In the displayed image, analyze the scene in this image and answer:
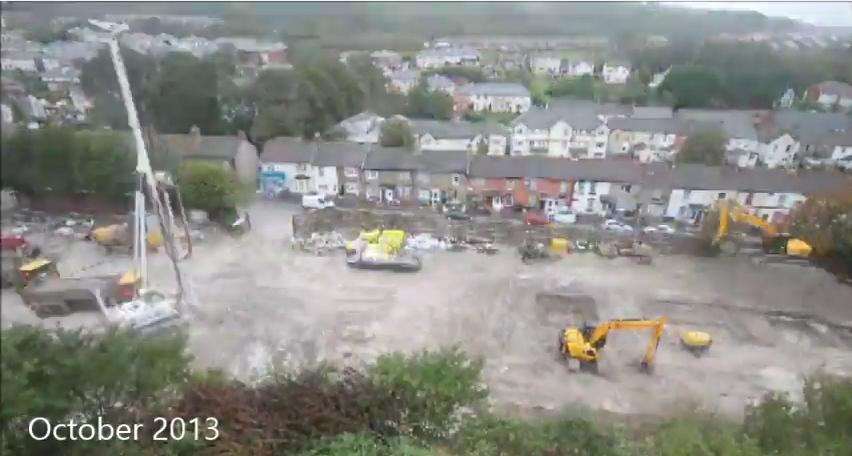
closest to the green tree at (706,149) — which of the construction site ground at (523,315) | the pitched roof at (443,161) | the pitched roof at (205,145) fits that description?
the construction site ground at (523,315)

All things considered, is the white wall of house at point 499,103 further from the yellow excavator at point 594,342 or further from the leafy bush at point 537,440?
the leafy bush at point 537,440

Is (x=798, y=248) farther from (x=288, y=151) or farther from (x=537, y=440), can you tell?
(x=288, y=151)

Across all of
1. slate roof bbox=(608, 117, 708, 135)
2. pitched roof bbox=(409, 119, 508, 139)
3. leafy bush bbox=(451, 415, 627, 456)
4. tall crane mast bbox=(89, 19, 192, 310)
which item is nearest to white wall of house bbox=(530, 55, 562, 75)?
pitched roof bbox=(409, 119, 508, 139)

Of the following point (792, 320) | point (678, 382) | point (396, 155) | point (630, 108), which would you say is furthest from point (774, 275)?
point (396, 155)

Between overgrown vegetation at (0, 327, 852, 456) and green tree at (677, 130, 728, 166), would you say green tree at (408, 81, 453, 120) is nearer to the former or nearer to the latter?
green tree at (677, 130, 728, 166)

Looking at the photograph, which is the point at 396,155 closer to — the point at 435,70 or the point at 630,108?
the point at 435,70
